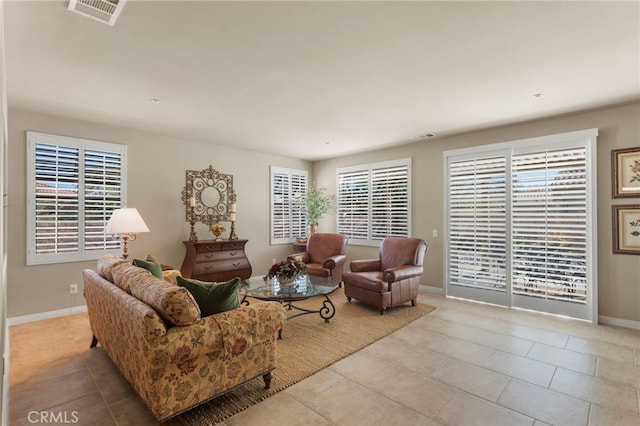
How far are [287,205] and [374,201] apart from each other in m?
1.92

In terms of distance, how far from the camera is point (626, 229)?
374 cm

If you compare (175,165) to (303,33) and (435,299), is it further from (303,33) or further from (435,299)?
(435,299)

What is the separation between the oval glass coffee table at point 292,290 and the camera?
347cm

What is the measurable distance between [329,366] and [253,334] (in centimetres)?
96

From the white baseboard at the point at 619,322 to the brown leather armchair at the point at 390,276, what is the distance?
2201 millimetres

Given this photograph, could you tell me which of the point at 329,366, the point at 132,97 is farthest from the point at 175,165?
the point at 329,366

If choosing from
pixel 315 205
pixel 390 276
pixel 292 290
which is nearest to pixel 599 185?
pixel 390 276

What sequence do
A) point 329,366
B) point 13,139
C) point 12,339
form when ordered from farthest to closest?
point 13,139 < point 12,339 < point 329,366

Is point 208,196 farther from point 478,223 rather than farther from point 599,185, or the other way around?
point 599,185

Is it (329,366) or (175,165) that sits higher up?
(175,165)

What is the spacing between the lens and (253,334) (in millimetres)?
2266

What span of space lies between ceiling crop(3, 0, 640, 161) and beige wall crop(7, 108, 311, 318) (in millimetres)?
333

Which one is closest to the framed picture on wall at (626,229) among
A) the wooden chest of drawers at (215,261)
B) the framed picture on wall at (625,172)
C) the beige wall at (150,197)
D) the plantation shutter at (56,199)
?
the framed picture on wall at (625,172)

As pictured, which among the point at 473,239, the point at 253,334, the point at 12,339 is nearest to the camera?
the point at 253,334
